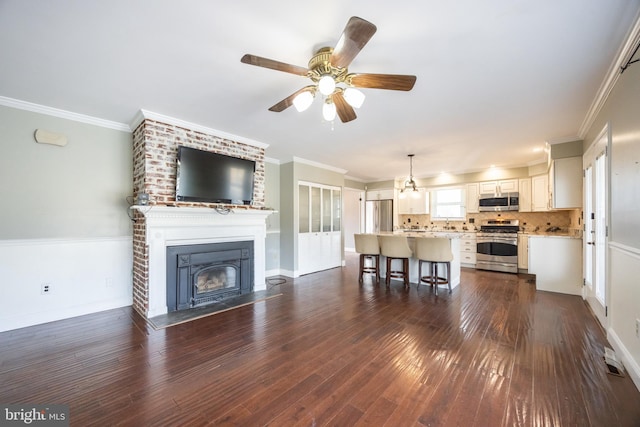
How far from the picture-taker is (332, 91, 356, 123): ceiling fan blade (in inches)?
94.0

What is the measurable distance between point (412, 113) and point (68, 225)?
473cm

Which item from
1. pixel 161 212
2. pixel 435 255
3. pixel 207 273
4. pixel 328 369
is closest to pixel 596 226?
pixel 435 255

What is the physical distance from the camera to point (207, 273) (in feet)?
12.7

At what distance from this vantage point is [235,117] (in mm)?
3459

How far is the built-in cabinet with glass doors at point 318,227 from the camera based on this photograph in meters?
5.83

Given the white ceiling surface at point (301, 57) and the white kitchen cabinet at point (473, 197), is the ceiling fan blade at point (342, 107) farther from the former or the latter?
the white kitchen cabinet at point (473, 197)

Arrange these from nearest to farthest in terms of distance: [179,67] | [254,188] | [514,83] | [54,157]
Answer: [179,67] → [514,83] → [54,157] → [254,188]

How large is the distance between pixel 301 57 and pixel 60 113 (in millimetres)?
3326

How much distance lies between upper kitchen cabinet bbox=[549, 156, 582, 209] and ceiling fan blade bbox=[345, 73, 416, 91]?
165 inches

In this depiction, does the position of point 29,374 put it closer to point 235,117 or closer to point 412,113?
point 235,117

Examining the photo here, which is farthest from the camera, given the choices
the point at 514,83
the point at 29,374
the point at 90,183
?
the point at 90,183

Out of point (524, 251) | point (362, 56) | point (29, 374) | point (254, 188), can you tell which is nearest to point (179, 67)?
point (362, 56)

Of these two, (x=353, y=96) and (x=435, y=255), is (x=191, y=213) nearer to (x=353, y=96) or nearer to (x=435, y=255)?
(x=353, y=96)
